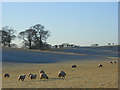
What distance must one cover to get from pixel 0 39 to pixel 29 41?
9862 mm

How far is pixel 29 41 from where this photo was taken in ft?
266

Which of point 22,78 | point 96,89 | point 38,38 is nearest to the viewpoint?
point 96,89

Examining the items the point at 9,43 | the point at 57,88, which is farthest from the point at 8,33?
the point at 57,88

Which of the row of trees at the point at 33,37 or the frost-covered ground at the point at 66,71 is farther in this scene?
the row of trees at the point at 33,37

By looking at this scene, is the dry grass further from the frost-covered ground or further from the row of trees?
the row of trees

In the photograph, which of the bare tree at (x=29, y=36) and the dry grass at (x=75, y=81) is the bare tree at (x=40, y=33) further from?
the dry grass at (x=75, y=81)

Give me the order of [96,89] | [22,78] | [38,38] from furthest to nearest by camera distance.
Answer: [38,38], [22,78], [96,89]

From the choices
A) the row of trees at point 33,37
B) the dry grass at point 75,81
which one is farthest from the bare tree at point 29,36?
the dry grass at point 75,81

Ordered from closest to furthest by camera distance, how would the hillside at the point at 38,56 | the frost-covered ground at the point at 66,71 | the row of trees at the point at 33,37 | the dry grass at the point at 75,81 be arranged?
the dry grass at the point at 75,81
the frost-covered ground at the point at 66,71
the hillside at the point at 38,56
the row of trees at the point at 33,37

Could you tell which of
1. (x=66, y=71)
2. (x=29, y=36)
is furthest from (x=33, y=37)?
(x=66, y=71)

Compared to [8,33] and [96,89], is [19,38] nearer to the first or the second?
[8,33]

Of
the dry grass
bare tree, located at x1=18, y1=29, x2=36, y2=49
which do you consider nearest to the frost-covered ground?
the dry grass

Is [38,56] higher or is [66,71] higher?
[38,56]

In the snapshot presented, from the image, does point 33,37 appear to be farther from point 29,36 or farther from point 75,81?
point 75,81
